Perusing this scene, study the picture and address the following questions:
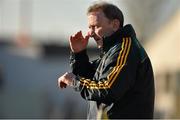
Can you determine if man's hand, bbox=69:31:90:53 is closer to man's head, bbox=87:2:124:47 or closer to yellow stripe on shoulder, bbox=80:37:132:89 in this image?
man's head, bbox=87:2:124:47

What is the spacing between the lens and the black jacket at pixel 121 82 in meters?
6.92

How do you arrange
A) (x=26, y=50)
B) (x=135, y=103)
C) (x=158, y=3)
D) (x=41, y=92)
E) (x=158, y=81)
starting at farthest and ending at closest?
(x=26, y=50)
(x=158, y=3)
(x=41, y=92)
(x=158, y=81)
(x=135, y=103)

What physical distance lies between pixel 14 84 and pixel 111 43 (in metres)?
46.7

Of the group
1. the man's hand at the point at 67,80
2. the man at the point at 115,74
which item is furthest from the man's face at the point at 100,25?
the man's hand at the point at 67,80

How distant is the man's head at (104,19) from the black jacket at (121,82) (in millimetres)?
56

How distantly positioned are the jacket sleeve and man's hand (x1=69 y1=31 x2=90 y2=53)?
31cm

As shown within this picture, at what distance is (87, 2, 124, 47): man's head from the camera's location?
712cm

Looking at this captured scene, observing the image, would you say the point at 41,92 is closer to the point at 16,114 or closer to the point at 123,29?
the point at 16,114

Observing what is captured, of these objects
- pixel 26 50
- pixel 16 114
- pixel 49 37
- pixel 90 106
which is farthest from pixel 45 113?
pixel 90 106

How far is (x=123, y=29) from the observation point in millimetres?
7195

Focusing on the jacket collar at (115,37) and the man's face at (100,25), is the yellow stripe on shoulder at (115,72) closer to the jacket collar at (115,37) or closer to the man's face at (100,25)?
the jacket collar at (115,37)

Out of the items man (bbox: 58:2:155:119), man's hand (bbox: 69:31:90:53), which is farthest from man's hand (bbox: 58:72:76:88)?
man's hand (bbox: 69:31:90:53)

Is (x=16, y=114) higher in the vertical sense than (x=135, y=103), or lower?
lower

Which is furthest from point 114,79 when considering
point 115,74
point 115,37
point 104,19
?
point 104,19
